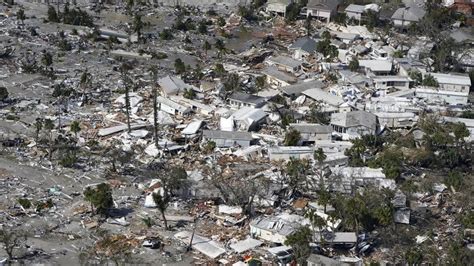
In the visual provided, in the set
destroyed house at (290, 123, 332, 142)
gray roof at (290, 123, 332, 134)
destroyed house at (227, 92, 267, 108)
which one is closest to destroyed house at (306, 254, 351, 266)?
destroyed house at (290, 123, 332, 142)

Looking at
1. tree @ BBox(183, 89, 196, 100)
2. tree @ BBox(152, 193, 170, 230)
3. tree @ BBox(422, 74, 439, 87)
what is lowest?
tree @ BBox(152, 193, 170, 230)

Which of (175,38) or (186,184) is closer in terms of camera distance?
(186,184)

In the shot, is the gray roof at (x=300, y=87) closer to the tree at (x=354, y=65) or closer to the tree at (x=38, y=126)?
the tree at (x=354, y=65)

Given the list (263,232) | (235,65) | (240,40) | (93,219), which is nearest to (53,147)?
(93,219)

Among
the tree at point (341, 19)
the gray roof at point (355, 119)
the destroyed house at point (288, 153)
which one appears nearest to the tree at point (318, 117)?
the gray roof at point (355, 119)

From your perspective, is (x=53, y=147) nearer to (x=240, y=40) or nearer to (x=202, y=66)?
(x=202, y=66)

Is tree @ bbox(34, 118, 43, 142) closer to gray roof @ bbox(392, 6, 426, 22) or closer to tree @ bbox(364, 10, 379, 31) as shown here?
tree @ bbox(364, 10, 379, 31)
